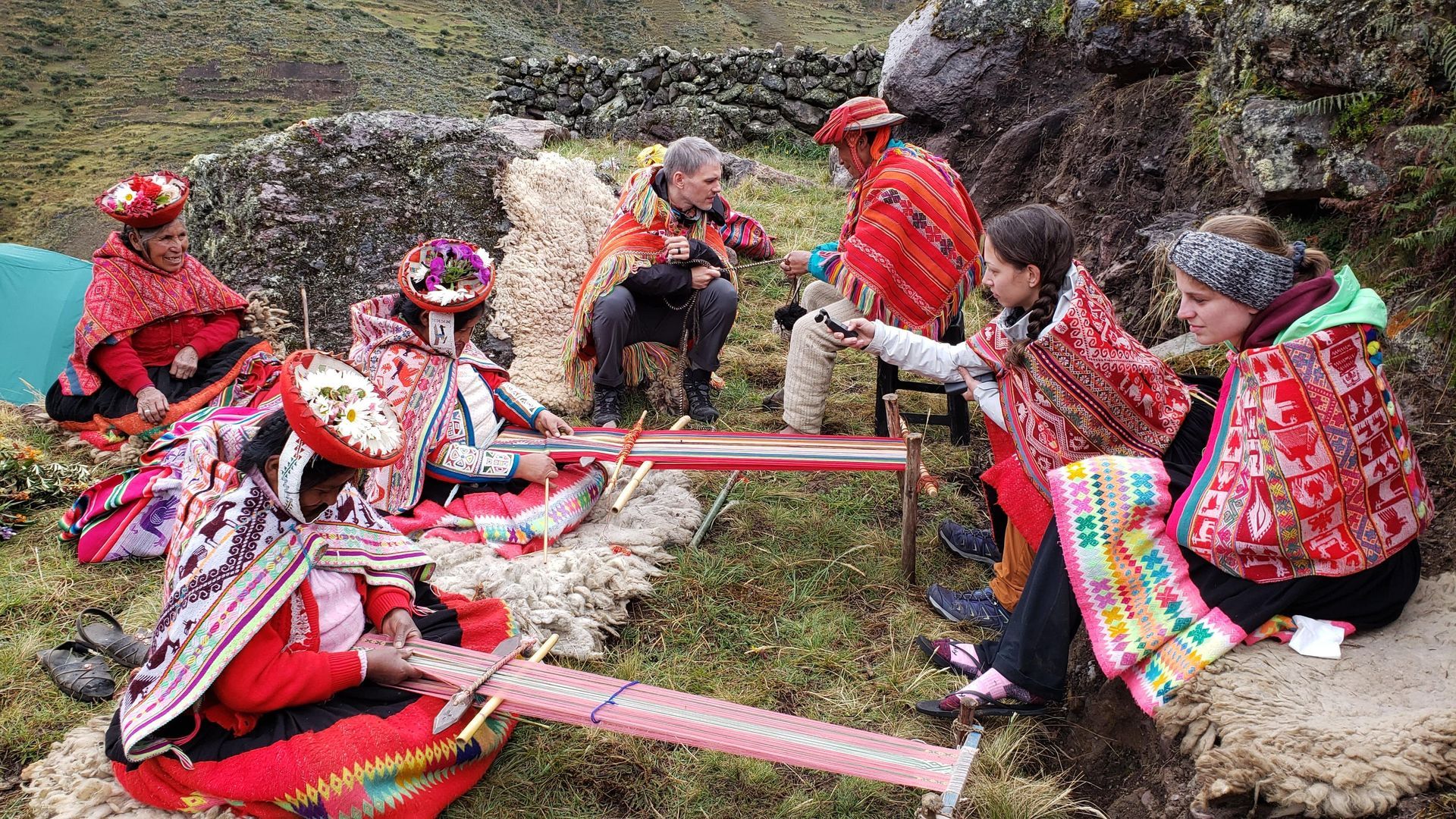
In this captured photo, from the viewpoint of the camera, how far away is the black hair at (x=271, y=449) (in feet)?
6.21

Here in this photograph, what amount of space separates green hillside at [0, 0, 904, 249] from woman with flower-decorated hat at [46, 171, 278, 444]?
15.7 m

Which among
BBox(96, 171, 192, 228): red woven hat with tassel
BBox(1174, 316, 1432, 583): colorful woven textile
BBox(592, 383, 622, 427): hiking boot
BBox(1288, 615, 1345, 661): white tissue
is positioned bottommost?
BBox(592, 383, 622, 427): hiking boot

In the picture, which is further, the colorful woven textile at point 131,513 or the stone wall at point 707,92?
the stone wall at point 707,92

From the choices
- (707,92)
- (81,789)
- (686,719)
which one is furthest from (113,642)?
(707,92)

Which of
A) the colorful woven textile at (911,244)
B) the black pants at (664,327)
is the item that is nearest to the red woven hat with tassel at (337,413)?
the black pants at (664,327)

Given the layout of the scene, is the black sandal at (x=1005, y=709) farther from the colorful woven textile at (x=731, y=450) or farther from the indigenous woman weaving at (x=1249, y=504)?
the colorful woven textile at (x=731, y=450)

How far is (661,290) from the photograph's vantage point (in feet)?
14.3

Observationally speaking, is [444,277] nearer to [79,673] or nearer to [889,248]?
[79,673]

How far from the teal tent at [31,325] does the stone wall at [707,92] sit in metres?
6.40

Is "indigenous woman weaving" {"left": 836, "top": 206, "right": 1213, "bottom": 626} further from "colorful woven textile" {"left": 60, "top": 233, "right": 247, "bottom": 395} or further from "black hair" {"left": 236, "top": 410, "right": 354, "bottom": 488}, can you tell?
"colorful woven textile" {"left": 60, "top": 233, "right": 247, "bottom": 395}

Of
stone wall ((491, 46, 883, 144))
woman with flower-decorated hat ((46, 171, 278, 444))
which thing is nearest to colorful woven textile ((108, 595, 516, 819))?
woman with flower-decorated hat ((46, 171, 278, 444))

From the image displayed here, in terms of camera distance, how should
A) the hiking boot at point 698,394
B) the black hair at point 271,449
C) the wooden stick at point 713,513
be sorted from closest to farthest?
the black hair at point 271,449 < the wooden stick at point 713,513 < the hiking boot at point 698,394

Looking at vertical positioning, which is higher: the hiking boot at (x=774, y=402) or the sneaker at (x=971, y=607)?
the sneaker at (x=971, y=607)

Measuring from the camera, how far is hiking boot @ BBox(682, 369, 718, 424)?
4.54 meters
